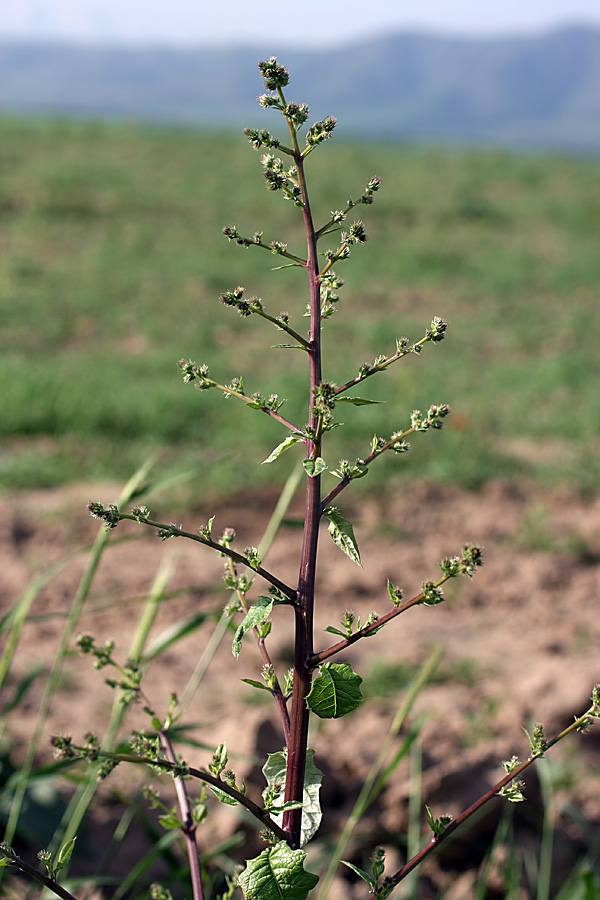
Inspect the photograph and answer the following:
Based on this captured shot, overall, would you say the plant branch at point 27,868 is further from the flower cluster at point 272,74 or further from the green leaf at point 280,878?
the flower cluster at point 272,74

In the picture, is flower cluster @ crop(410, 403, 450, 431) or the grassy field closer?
flower cluster @ crop(410, 403, 450, 431)

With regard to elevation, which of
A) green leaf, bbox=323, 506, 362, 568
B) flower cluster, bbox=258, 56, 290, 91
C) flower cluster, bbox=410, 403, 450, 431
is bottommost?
green leaf, bbox=323, 506, 362, 568

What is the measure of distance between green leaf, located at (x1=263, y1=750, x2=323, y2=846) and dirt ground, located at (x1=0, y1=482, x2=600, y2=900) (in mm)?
738

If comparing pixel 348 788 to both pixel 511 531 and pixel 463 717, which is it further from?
pixel 511 531

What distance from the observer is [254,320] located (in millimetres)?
8953

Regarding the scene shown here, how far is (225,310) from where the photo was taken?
9.46 m

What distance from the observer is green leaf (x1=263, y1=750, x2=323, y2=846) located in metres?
0.88

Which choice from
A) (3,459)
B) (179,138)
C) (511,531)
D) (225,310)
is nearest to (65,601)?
(3,459)

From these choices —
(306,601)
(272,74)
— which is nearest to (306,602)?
(306,601)

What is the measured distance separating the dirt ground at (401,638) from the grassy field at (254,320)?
1.37 feet

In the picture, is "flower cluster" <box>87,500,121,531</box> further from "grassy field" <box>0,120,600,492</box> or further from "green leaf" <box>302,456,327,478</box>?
"grassy field" <box>0,120,600,492</box>

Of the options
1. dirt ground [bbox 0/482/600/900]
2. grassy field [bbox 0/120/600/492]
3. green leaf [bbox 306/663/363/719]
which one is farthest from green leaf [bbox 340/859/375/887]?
grassy field [bbox 0/120/600/492]

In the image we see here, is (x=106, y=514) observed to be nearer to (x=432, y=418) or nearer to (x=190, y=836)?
(x=432, y=418)

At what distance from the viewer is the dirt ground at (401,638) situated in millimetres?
2295
